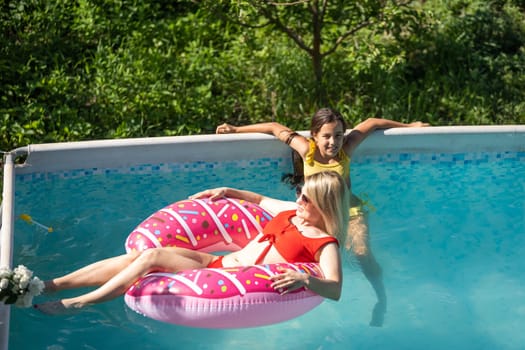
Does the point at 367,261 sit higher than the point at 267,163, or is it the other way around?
the point at 267,163

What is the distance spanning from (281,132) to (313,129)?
427mm

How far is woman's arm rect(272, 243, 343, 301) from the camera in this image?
3.93m

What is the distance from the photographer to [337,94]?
7.05 meters

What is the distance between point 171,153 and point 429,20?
3.07 meters

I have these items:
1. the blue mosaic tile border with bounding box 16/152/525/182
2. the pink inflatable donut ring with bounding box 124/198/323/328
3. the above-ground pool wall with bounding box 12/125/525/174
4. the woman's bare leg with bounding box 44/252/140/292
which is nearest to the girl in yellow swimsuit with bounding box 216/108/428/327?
the above-ground pool wall with bounding box 12/125/525/174

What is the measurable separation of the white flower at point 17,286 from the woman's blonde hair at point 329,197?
1.43m

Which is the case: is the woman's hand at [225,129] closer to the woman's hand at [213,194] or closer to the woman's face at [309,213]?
the woman's hand at [213,194]

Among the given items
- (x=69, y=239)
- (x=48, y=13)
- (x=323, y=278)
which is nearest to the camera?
(x=323, y=278)

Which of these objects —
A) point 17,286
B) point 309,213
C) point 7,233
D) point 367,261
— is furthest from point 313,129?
point 17,286

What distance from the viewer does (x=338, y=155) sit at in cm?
545

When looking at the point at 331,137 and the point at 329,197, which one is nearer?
the point at 329,197

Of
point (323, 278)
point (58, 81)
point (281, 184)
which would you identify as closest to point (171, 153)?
point (281, 184)

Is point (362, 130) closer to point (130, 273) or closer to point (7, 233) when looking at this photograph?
point (130, 273)

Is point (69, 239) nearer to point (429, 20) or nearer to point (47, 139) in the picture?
point (47, 139)
